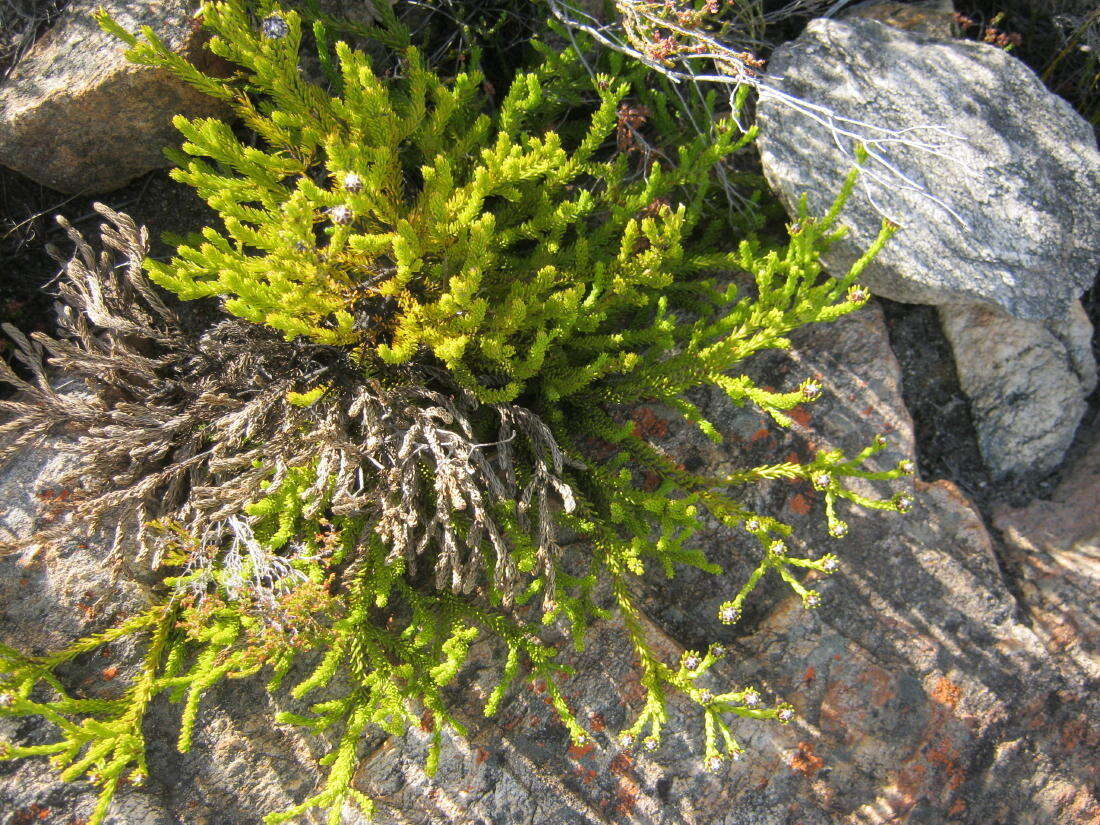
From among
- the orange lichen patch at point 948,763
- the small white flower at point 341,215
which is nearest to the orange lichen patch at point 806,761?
the orange lichen patch at point 948,763

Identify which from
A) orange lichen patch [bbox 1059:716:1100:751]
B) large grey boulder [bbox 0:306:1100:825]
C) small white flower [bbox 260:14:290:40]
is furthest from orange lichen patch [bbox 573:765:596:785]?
small white flower [bbox 260:14:290:40]

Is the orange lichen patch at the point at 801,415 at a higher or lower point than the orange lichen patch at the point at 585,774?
higher

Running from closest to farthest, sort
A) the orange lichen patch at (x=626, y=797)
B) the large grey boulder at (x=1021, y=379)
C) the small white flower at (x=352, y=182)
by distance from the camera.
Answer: the small white flower at (x=352, y=182) → the orange lichen patch at (x=626, y=797) → the large grey boulder at (x=1021, y=379)

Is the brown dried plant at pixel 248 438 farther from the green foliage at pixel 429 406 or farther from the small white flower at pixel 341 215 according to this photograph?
the small white flower at pixel 341 215

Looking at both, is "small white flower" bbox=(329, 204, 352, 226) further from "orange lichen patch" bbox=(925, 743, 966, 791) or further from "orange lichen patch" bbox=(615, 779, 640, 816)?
"orange lichen patch" bbox=(925, 743, 966, 791)

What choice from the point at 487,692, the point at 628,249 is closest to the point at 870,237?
the point at 628,249

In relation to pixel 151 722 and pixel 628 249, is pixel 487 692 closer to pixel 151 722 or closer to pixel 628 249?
pixel 151 722
